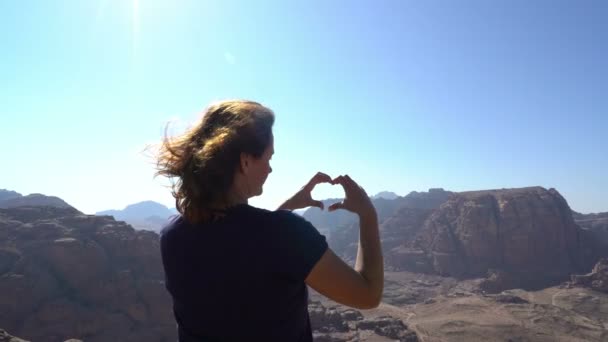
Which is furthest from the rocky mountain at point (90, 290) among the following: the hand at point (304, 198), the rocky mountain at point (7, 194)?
the rocky mountain at point (7, 194)

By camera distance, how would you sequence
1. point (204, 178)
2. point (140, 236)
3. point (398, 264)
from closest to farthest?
point (204, 178) → point (140, 236) → point (398, 264)

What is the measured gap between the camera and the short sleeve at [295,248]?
1600 millimetres

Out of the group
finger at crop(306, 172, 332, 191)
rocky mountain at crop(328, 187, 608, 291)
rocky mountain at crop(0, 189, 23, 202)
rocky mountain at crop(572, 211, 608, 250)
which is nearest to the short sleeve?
finger at crop(306, 172, 332, 191)

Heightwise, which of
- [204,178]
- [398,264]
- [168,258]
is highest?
[204,178]

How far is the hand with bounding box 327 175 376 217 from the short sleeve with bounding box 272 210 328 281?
0.42 metres

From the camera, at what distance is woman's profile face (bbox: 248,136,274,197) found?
186 cm

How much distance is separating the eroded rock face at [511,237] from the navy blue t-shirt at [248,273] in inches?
2270

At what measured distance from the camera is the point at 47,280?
2756 centimetres

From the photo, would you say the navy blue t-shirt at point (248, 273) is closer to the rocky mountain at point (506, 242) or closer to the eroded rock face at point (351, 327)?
the eroded rock face at point (351, 327)

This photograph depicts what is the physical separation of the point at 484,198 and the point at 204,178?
6834 centimetres

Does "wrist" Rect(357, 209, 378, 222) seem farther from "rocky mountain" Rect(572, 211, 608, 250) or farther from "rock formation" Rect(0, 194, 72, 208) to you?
"rock formation" Rect(0, 194, 72, 208)

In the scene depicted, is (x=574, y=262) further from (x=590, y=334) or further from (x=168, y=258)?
(x=168, y=258)

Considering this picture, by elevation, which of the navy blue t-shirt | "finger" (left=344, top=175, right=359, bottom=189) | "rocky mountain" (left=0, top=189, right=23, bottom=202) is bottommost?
"rocky mountain" (left=0, top=189, right=23, bottom=202)

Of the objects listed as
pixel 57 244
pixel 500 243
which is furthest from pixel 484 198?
pixel 57 244
